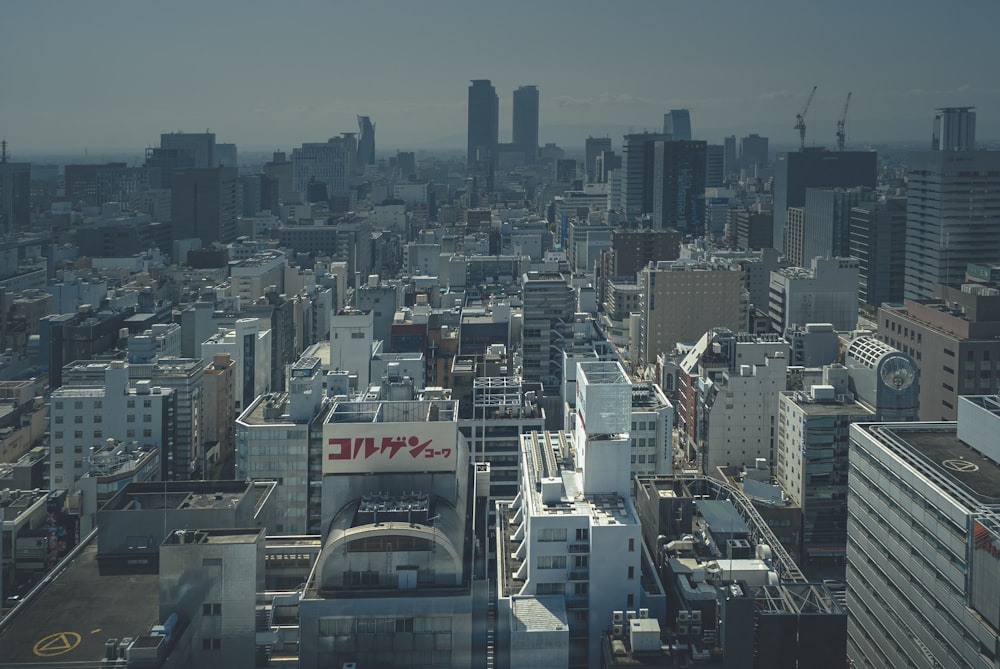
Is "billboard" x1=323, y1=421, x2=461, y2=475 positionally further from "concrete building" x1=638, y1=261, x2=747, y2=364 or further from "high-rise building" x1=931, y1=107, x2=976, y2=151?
"high-rise building" x1=931, y1=107, x2=976, y2=151

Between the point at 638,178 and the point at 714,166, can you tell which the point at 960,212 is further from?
the point at 714,166

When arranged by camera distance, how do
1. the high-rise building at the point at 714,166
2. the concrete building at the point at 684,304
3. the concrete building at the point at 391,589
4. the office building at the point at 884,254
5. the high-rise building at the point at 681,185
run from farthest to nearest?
the high-rise building at the point at 714,166
the high-rise building at the point at 681,185
the office building at the point at 884,254
the concrete building at the point at 684,304
the concrete building at the point at 391,589

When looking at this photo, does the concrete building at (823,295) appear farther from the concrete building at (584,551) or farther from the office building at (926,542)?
the concrete building at (584,551)

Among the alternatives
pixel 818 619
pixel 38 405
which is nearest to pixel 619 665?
pixel 818 619

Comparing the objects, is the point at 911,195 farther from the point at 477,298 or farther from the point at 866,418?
the point at 866,418

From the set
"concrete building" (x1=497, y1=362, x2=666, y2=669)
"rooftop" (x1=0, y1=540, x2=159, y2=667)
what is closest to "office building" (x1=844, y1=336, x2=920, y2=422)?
"concrete building" (x1=497, y1=362, x2=666, y2=669)

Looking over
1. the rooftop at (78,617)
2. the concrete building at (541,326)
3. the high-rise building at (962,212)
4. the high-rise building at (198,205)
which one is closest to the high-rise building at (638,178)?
the high-rise building at (198,205)

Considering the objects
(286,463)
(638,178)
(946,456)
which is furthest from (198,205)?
(946,456)
